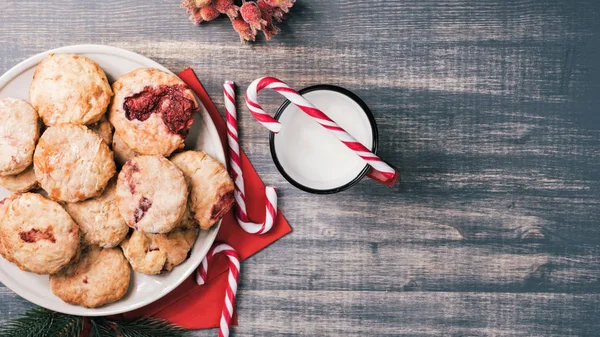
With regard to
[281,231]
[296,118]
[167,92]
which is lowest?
[281,231]

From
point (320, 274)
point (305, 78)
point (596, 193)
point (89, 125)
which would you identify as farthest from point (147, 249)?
point (596, 193)

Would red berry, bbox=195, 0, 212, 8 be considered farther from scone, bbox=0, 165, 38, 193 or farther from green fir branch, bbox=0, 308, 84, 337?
green fir branch, bbox=0, 308, 84, 337

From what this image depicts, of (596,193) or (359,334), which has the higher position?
(596,193)

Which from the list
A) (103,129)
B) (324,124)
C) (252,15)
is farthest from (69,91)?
(324,124)

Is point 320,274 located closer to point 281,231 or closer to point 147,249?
point 281,231

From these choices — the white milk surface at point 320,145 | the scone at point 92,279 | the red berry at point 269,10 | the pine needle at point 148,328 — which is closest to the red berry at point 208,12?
the red berry at point 269,10

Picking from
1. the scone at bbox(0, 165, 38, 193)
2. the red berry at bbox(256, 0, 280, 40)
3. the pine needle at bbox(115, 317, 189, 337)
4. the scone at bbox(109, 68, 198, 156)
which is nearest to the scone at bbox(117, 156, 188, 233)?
the scone at bbox(109, 68, 198, 156)

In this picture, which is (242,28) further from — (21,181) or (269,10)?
(21,181)
